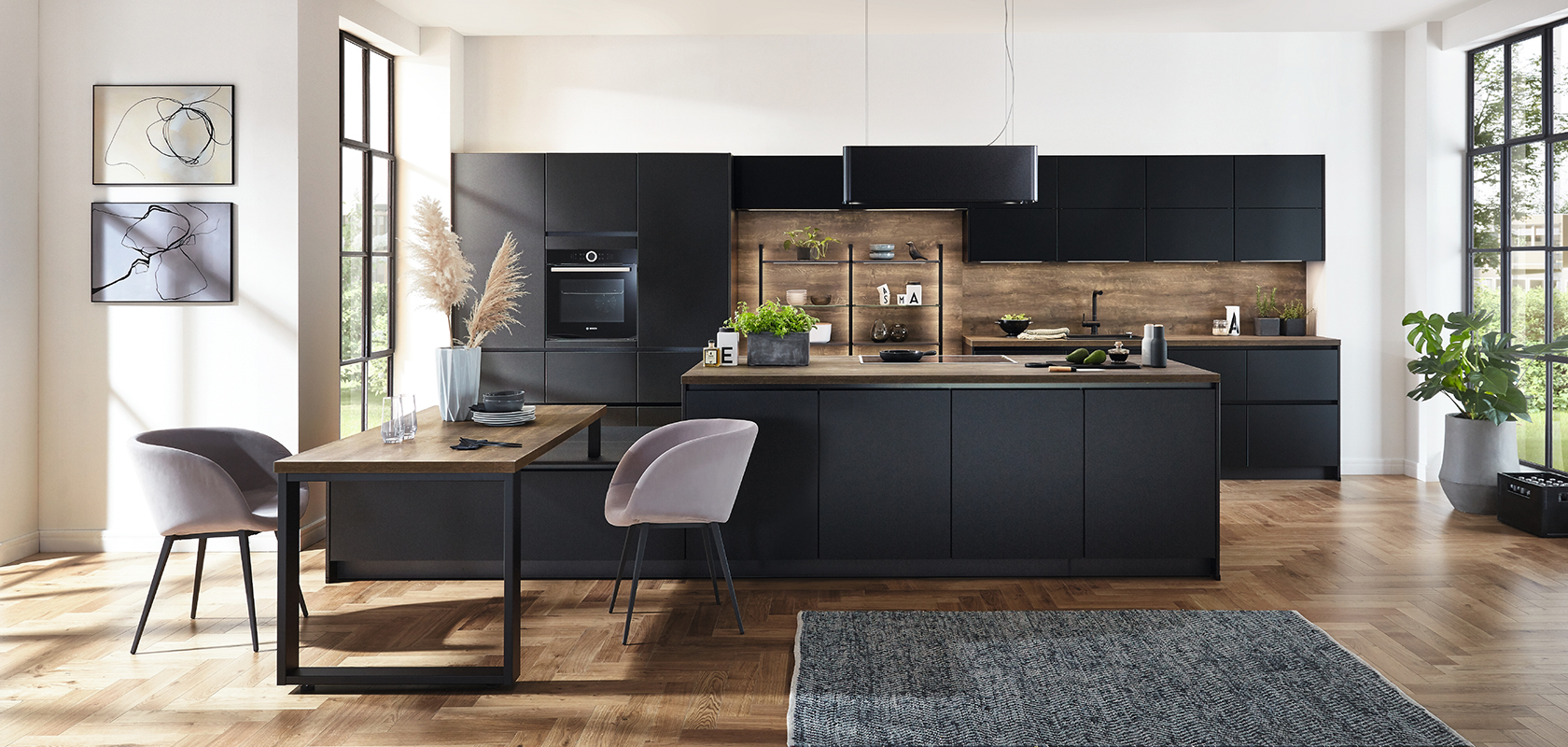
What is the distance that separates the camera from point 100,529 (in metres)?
5.03

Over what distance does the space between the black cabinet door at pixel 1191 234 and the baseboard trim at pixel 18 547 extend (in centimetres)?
681

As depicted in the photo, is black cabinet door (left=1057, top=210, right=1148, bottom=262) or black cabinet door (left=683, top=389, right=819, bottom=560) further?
black cabinet door (left=1057, top=210, right=1148, bottom=262)

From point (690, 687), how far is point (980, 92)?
5.21m

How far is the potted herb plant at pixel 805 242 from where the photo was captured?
285 inches

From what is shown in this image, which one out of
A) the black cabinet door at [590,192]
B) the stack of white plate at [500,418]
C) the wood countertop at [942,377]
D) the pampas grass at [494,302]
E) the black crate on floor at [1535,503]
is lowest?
the black crate on floor at [1535,503]

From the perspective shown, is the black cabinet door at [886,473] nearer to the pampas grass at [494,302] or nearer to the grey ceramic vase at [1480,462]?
the pampas grass at [494,302]

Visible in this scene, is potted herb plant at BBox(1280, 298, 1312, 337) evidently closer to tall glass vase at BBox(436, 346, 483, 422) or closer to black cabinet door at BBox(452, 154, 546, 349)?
black cabinet door at BBox(452, 154, 546, 349)

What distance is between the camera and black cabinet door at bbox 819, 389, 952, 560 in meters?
4.50

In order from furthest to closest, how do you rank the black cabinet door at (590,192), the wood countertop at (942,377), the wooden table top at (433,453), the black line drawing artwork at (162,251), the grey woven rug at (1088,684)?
the black cabinet door at (590,192)
the black line drawing artwork at (162,251)
the wood countertop at (942,377)
the wooden table top at (433,453)
the grey woven rug at (1088,684)

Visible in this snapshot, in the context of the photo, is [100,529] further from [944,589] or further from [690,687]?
[944,589]

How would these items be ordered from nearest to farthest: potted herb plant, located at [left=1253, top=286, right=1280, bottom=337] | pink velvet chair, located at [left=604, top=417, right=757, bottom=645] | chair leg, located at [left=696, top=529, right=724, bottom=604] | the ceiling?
1. pink velvet chair, located at [left=604, top=417, right=757, bottom=645]
2. chair leg, located at [left=696, top=529, right=724, bottom=604]
3. the ceiling
4. potted herb plant, located at [left=1253, top=286, right=1280, bottom=337]

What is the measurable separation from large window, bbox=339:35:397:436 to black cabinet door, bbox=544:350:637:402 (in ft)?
3.48

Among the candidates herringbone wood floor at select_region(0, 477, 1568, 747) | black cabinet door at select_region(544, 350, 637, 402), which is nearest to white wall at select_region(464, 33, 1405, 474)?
black cabinet door at select_region(544, 350, 637, 402)

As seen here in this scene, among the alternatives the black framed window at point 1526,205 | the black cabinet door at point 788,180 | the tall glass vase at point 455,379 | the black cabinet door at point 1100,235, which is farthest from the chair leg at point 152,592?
the black framed window at point 1526,205
